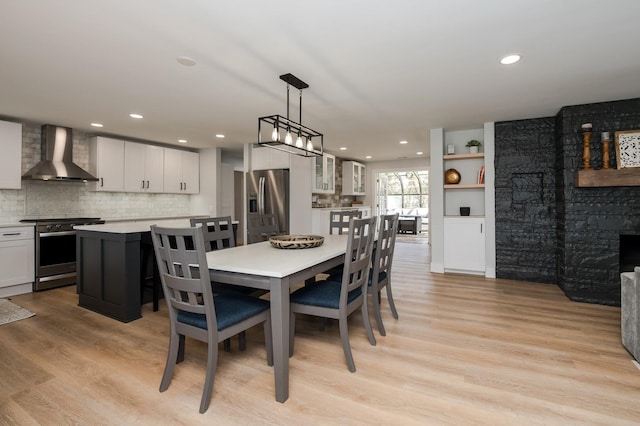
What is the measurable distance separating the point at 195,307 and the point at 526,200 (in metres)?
4.60

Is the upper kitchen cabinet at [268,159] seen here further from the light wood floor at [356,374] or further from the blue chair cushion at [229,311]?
the blue chair cushion at [229,311]

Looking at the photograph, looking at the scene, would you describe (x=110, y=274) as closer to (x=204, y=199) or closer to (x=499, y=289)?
(x=204, y=199)

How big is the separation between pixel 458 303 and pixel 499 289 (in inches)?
37.7

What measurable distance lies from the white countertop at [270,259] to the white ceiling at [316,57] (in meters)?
1.52

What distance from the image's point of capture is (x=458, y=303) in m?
3.61

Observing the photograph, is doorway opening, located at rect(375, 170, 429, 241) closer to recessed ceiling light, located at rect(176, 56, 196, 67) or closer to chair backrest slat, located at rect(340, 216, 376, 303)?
chair backrest slat, located at rect(340, 216, 376, 303)

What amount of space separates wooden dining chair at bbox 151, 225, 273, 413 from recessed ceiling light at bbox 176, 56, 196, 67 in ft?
4.86

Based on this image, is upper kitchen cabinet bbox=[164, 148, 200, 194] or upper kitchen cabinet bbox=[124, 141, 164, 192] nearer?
upper kitchen cabinet bbox=[124, 141, 164, 192]

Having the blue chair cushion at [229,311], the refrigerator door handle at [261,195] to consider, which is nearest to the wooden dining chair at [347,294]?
the blue chair cushion at [229,311]

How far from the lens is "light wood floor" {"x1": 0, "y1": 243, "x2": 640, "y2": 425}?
1.74m

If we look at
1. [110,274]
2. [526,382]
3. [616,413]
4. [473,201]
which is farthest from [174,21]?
[473,201]

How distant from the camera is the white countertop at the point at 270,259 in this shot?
1864 mm

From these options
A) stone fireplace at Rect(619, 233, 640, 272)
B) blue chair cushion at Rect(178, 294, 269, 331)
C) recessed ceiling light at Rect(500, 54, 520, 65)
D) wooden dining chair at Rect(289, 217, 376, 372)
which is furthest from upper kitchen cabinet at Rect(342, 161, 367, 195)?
blue chair cushion at Rect(178, 294, 269, 331)

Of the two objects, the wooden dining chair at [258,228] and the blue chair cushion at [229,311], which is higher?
the wooden dining chair at [258,228]
